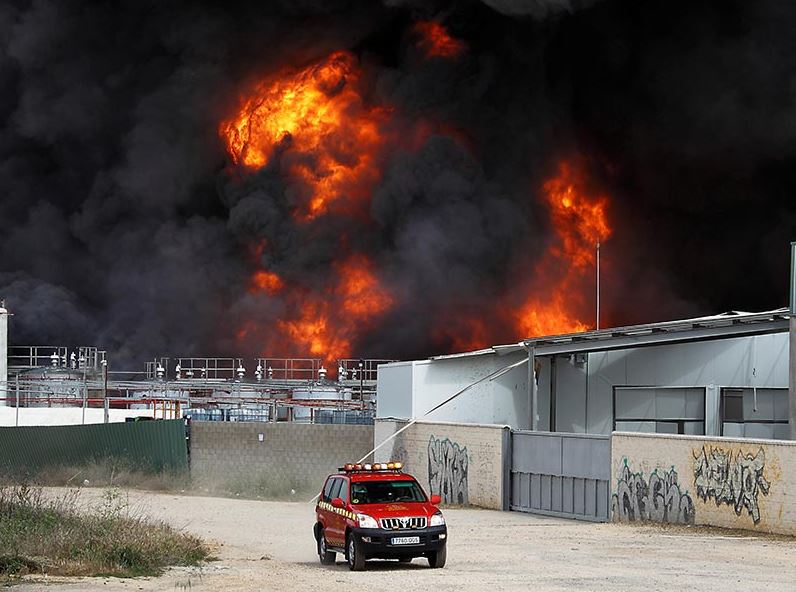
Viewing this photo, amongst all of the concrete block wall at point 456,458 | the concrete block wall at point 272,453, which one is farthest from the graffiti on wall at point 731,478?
the concrete block wall at point 272,453

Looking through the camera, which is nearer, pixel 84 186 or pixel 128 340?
pixel 128 340

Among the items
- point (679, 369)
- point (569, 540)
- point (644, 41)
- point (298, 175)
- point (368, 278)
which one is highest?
point (644, 41)

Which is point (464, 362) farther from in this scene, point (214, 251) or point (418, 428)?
point (214, 251)

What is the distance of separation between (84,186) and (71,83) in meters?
7.50

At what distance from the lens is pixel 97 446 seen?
52531mm

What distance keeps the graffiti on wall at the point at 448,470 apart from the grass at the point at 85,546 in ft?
49.8

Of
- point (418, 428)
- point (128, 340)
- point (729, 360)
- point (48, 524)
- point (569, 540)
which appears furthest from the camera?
point (128, 340)

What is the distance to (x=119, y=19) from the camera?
94875 millimetres

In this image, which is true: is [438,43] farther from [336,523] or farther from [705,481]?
[336,523]

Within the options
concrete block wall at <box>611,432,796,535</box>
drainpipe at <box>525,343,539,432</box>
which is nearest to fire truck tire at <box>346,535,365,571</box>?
concrete block wall at <box>611,432,796,535</box>

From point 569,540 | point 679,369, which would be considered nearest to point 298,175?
point 679,369

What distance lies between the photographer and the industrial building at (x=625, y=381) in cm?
4122

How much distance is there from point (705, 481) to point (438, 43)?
2093 inches

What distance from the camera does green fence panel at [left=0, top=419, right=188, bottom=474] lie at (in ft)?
170
